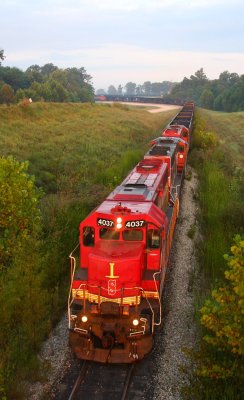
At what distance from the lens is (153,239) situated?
425 inches

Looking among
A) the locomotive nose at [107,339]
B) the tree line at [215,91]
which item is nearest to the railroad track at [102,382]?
the locomotive nose at [107,339]

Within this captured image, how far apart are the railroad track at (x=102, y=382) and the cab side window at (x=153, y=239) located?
312cm

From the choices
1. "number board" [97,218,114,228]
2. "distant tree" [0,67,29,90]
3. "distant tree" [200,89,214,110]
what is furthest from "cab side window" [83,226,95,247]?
"distant tree" [200,89,214,110]

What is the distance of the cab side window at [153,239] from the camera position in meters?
10.7

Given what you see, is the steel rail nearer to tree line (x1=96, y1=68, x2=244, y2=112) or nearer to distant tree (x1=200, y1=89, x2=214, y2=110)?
tree line (x1=96, y1=68, x2=244, y2=112)

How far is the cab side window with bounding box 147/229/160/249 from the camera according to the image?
35.2 feet

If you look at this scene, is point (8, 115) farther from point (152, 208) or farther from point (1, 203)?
point (152, 208)

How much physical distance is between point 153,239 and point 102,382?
380cm

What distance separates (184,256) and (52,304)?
20.1ft

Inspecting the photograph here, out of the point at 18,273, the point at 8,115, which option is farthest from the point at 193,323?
the point at 8,115

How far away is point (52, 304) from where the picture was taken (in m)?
12.5

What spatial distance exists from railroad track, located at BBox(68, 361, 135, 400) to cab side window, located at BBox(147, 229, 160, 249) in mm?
3116

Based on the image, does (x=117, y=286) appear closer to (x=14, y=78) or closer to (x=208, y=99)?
(x=14, y=78)

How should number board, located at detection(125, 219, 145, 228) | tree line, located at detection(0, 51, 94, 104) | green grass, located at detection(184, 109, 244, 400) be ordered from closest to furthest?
green grass, located at detection(184, 109, 244, 400), number board, located at detection(125, 219, 145, 228), tree line, located at detection(0, 51, 94, 104)
